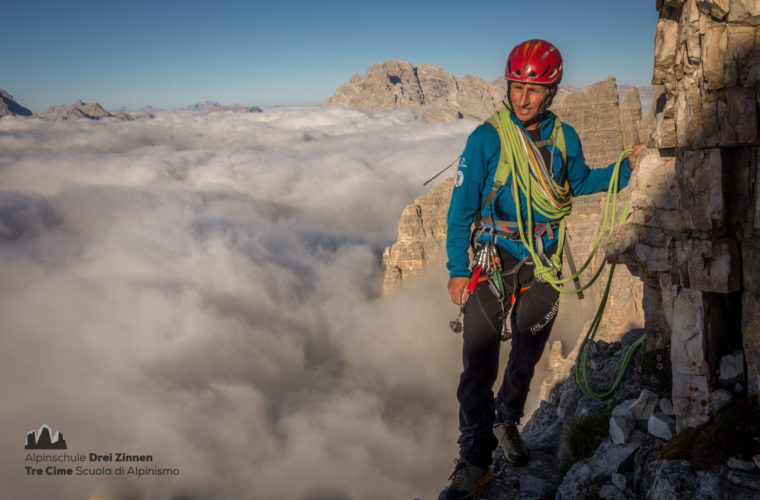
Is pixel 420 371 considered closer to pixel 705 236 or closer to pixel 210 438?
pixel 210 438

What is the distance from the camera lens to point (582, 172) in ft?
17.7

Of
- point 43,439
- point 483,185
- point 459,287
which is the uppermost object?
point 483,185

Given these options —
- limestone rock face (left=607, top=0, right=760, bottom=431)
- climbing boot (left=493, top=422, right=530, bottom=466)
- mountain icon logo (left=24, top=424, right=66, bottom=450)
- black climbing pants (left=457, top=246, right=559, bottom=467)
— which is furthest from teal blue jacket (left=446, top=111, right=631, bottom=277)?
mountain icon logo (left=24, top=424, right=66, bottom=450)

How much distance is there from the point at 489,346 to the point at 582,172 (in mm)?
2408

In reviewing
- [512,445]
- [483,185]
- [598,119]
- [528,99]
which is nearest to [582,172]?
[528,99]

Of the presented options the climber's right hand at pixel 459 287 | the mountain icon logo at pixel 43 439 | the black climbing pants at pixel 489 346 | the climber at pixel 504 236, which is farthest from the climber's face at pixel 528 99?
the mountain icon logo at pixel 43 439

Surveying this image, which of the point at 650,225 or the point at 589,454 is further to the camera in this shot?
the point at 589,454

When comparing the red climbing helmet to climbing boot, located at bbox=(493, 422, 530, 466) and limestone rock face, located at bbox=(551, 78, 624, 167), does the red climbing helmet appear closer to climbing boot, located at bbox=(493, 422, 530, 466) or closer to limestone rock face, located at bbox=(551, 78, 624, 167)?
climbing boot, located at bbox=(493, 422, 530, 466)

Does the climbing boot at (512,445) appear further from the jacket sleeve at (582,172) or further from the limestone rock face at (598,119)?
the limestone rock face at (598,119)

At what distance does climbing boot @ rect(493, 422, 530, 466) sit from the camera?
5992 millimetres

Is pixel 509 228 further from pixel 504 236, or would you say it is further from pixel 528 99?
pixel 528 99

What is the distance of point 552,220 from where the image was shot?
5207 millimetres

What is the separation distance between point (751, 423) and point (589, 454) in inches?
77.1

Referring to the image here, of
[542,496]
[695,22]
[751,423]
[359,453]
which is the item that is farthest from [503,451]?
[359,453]
